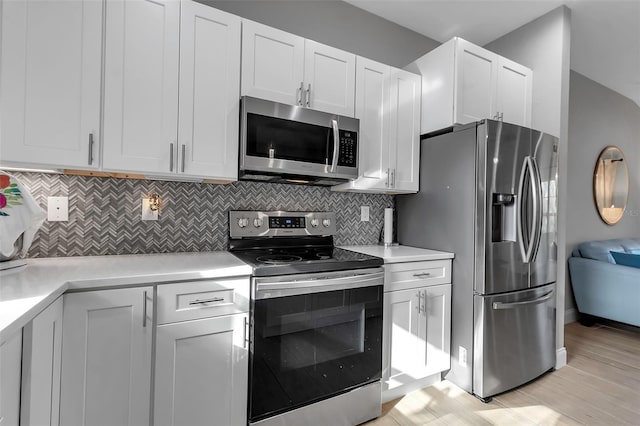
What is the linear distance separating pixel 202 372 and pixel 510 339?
1.97m

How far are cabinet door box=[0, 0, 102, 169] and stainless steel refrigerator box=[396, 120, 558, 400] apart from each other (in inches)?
85.4

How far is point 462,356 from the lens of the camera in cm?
219

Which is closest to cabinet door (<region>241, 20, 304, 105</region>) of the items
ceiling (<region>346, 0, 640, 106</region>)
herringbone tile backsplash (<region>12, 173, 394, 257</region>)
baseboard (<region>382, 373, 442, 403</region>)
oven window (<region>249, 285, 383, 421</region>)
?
herringbone tile backsplash (<region>12, 173, 394, 257</region>)

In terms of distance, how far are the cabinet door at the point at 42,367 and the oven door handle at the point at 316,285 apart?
757 mm

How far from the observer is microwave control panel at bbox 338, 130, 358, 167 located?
6.82ft

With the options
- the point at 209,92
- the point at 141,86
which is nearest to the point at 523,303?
the point at 209,92

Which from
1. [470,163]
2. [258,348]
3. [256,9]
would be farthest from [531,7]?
[258,348]

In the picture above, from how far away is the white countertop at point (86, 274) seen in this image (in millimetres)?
930

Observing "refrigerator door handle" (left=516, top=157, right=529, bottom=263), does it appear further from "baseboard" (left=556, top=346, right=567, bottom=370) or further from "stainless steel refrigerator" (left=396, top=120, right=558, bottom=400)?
"baseboard" (left=556, top=346, right=567, bottom=370)

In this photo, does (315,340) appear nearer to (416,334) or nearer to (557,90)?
(416,334)

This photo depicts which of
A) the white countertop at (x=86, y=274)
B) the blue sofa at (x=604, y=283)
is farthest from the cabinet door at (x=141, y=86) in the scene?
the blue sofa at (x=604, y=283)

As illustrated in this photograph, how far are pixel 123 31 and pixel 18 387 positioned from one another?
5.01 feet

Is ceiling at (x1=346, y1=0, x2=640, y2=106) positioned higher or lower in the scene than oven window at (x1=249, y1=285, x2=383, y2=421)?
higher

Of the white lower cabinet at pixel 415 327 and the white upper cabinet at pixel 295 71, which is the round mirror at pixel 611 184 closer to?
the white lower cabinet at pixel 415 327
